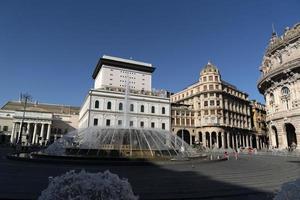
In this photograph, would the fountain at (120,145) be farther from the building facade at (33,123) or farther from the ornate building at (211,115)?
the building facade at (33,123)

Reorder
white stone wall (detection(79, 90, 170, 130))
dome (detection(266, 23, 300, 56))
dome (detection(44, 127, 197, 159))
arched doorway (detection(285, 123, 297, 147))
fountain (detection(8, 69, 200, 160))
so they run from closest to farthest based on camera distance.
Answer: fountain (detection(8, 69, 200, 160))
dome (detection(44, 127, 197, 159))
dome (detection(266, 23, 300, 56))
arched doorway (detection(285, 123, 297, 147))
white stone wall (detection(79, 90, 170, 130))

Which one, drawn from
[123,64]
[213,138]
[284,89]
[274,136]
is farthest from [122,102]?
[284,89]

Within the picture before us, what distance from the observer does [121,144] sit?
20094mm

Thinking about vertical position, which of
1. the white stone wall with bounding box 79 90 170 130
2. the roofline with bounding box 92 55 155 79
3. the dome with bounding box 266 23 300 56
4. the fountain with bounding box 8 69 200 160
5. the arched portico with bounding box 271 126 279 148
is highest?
the roofline with bounding box 92 55 155 79

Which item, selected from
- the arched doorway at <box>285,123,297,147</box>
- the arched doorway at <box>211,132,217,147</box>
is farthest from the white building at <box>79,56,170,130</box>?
the arched doorway at <box>285,123,297,147</box>

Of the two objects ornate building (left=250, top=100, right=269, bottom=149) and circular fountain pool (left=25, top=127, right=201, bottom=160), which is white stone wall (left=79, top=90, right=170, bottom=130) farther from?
ornate building (left=250, top=100, right=269, bottom=149)

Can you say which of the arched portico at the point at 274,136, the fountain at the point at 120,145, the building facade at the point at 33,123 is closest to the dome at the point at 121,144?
the fountain at the point at 120,145

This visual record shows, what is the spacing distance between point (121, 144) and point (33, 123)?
57.8m

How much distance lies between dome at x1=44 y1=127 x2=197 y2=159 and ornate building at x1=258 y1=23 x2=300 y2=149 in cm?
2233

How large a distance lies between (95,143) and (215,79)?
168ft

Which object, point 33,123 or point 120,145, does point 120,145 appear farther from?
point 33,123

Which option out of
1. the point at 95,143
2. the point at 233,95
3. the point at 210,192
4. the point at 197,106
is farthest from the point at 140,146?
the point at 233,95

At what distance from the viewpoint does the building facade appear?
6488 centimetres

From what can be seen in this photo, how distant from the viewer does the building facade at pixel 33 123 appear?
64875 millimetres
